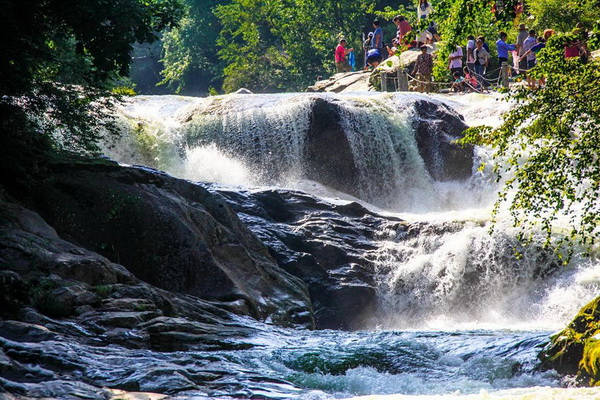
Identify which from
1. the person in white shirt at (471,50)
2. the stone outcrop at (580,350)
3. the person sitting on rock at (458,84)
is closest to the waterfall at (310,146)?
the person sitting on rock at (458,84)

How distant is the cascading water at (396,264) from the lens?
26.9ft

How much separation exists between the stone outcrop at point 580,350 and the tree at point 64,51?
23.2ft

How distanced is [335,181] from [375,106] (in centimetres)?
288

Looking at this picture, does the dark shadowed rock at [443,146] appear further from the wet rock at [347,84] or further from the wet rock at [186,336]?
the wet rock at [186,336]

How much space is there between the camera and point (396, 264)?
1703cm

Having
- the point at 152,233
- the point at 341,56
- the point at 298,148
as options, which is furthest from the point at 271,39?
the point at 152,233

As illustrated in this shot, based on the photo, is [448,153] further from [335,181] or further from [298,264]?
[298,264]

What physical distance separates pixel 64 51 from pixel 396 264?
26.5 feet

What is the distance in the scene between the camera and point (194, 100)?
25172mm

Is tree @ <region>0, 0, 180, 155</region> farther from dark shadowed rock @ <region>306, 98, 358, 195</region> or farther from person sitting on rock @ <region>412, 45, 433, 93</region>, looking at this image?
person sitting on rock @ <region>412, 45, 433, 93</region>

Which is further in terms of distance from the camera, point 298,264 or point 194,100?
point 194,100

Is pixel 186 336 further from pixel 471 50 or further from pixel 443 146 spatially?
pixel 471 50

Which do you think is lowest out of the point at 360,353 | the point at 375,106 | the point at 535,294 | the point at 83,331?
the point at 535,294

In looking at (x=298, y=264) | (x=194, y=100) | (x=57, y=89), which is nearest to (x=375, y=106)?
(x=194, y=100)
